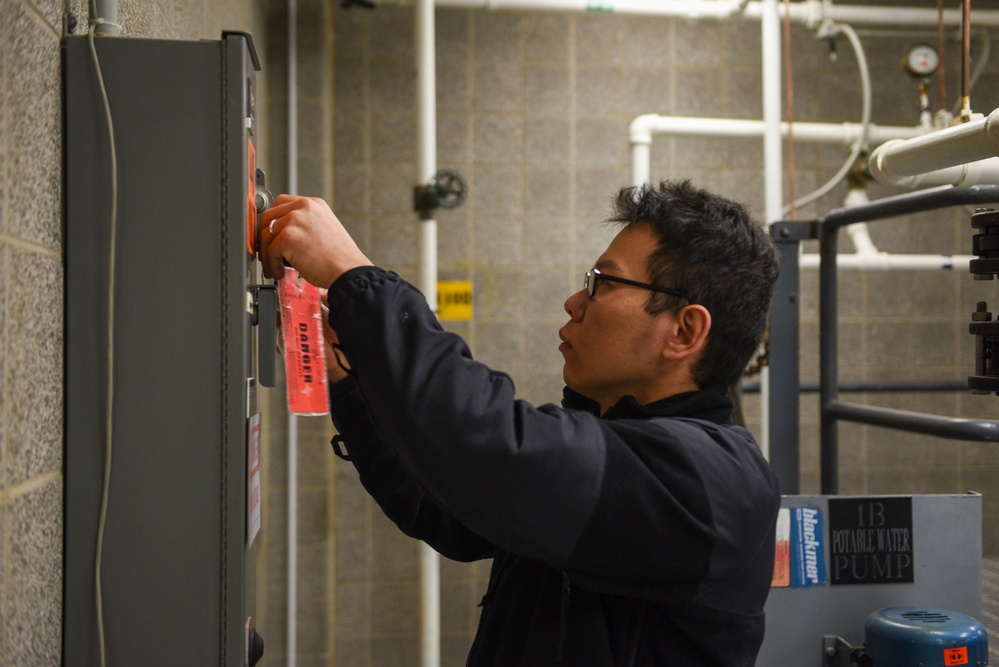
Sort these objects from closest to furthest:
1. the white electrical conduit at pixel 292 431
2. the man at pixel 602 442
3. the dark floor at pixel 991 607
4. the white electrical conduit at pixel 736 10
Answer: the man at pixel 602 442, the dark floor at pixel 991 607, the white electrical conduit at pixel 736 10, the white electrical conduit at pixel 292 431

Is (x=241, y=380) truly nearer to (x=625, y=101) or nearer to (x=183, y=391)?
(x=183, y=391)

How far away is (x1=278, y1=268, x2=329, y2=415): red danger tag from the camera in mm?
811

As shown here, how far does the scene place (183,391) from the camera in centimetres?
78

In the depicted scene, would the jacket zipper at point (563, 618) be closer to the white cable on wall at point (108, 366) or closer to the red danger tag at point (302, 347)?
the red danger tag at point (302, 347)

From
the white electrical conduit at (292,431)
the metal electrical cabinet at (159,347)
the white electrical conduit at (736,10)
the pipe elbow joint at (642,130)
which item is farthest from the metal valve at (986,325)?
the white electrical conduit at (292,431)

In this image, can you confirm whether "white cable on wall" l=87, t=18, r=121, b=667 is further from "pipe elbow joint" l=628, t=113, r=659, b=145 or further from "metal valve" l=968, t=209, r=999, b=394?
"pipe elbow joint" l=628, t=113, r=659, b=145

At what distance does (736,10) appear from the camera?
2.58m

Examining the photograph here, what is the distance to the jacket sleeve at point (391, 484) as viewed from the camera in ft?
3.35

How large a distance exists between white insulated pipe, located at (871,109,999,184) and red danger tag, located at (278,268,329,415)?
2.97ft

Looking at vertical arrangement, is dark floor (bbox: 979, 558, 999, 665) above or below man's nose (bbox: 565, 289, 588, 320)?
below

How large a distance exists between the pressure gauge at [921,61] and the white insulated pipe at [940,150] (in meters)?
1.55

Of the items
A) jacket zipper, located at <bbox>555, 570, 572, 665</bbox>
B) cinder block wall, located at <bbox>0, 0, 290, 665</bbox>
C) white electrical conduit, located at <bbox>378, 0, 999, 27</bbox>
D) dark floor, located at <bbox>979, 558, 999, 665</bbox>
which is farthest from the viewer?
white electrical conduit, located at <bbox>378, 0, 999, 27</bbox>

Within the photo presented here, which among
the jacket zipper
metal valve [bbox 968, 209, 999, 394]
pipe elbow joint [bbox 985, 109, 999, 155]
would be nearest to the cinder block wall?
the jacket zipper

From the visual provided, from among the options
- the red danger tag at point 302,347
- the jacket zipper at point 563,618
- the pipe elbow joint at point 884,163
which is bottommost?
the jacket zipper at point 563,618
